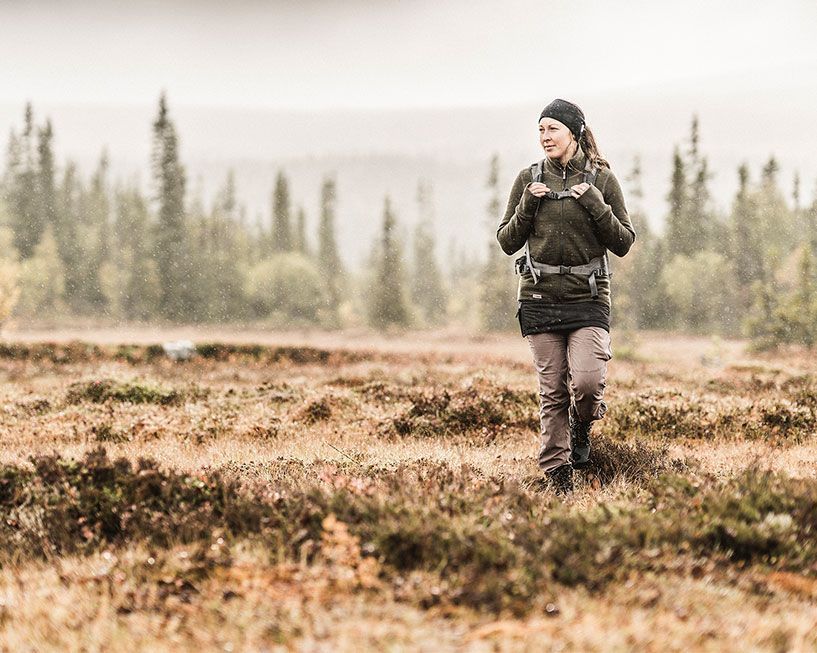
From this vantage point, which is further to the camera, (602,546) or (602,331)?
(602,331)

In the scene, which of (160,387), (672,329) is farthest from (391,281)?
(160,387)

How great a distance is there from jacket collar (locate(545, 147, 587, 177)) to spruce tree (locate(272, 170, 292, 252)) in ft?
267

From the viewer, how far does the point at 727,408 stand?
346 inches

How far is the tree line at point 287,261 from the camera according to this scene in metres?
60.8

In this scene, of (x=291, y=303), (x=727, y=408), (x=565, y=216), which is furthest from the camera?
(x=291, y=303)

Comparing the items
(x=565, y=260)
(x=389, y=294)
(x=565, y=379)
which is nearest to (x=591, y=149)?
(x=565, y=260)

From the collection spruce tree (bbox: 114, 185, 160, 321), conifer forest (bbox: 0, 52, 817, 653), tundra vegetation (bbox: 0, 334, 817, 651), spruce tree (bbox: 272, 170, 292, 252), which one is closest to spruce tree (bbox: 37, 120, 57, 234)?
spruce tree (bbox: 114, 185, 160, 321)

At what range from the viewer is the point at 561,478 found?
5.32 meters

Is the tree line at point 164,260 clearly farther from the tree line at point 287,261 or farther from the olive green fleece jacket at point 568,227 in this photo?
the olive green fleece jacket at point 568,227

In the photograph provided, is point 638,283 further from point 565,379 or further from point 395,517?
point 395,517

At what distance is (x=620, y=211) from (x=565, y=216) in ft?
1.57

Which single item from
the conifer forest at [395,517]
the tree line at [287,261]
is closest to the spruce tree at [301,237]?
the tree line at [287,261]

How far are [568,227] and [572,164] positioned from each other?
52cm

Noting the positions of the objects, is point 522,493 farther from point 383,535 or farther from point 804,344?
point 804,344
